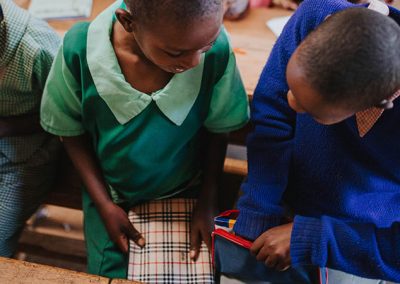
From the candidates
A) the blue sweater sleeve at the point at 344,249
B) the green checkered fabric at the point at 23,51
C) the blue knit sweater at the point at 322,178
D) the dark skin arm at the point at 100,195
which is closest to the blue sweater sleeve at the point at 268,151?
the blue knit sweater at the point at 322,178

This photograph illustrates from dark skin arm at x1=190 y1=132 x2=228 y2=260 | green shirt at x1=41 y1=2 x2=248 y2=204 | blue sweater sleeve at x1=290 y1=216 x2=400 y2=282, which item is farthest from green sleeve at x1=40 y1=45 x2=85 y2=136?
blue sweater sleeve at x1=290 y1=216 x2=400 y2=282

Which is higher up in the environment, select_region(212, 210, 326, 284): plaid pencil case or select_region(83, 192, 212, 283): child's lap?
select_region(212, 210, 326, 284): plaid pencil case

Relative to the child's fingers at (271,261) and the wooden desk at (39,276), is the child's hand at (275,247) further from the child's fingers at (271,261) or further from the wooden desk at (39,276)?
the wooden desk at (39,276)

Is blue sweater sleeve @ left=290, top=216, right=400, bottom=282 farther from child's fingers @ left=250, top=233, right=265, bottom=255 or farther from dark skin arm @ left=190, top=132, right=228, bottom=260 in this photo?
dark skin arm @ left=190, top=132, right=228, bottom=260

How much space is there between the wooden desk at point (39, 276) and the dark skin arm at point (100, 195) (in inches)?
16.0

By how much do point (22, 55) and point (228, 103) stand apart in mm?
570

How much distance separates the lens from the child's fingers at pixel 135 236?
4.02 feet

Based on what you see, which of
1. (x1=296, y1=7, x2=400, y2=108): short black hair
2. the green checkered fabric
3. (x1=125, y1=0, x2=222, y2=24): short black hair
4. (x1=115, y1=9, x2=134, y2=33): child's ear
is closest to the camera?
(x1=296, y1=7, x2=400, y2=108): short black hair

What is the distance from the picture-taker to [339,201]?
3.48 ft

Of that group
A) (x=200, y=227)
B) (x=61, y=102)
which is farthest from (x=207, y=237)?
(x=61, y=102)

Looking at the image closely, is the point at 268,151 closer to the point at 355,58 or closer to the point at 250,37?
the point at 355,58

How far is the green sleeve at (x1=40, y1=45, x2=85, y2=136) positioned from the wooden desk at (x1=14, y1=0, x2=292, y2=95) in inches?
20.2

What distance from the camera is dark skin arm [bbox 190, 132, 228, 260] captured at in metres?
1.23

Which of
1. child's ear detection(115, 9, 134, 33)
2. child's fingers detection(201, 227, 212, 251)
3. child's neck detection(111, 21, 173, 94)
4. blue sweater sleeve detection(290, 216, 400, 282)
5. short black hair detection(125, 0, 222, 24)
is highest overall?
short black hair detection(125, 0, 222, 24)
